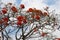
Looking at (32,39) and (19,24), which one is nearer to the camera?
(19,24)

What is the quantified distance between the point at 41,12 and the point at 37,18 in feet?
0.29

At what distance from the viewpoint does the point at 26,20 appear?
1496 mm

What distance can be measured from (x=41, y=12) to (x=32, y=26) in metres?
0.13

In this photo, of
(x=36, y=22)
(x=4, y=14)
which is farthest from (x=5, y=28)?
(x=36, y=22)

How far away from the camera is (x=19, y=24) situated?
4.88 ft

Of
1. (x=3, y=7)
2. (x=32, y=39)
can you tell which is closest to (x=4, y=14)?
(x=3, y=7)

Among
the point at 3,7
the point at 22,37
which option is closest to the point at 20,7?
the point at 3,7

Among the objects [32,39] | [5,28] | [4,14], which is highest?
[4,14]

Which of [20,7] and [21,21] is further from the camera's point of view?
[20,7]

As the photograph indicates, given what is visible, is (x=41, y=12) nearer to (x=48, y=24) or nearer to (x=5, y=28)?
(x=48, y=24)

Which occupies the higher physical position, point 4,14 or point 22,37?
point 4,14

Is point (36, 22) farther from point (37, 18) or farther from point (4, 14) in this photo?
point (4, 14)

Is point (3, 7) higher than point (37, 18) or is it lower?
higher

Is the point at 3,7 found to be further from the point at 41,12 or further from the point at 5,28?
the point at 41,12
